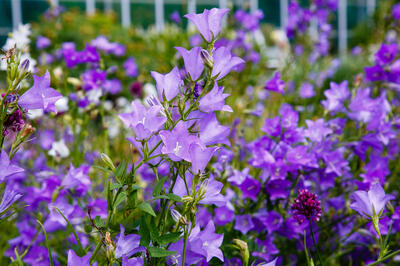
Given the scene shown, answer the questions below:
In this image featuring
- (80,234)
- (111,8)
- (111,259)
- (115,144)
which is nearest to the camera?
(111,259)

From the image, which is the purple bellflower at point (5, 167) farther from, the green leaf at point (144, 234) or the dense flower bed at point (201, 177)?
the green leaf at point (144, 234)

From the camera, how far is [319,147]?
50.9 inches

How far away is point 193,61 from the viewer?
807 mm

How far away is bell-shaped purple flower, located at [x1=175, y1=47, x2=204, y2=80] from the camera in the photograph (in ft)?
2.63

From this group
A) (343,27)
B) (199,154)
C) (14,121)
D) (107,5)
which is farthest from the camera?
(343,27)

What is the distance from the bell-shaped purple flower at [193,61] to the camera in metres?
0.80

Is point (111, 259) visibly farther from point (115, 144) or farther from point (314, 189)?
point (115, 144)

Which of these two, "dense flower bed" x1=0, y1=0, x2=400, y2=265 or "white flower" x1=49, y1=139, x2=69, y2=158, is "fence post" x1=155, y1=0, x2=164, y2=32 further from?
"white flower" x1=49, y1=139, x2=69, y2=158

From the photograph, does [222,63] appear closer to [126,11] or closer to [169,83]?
[169,83]

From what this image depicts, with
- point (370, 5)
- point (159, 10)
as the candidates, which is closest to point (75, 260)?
point (159, 10)

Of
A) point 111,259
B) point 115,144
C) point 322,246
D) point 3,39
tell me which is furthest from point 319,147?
point 3,39

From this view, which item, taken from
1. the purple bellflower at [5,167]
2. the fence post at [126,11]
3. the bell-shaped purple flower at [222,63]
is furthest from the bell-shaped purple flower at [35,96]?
the fence post at [126,11]

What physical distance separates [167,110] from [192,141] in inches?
3.7

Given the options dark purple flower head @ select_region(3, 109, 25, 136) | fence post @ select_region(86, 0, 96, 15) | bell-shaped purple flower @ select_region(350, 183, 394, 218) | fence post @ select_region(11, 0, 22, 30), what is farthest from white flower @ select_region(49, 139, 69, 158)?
fence post @ select_region(86, 0, 96, 15)
